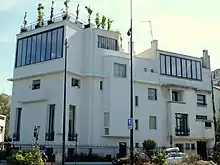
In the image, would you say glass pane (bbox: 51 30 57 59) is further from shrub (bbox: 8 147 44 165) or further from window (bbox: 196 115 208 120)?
window (bbox: 196 115 208 120)

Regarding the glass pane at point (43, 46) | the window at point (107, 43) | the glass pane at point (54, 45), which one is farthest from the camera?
the window at point (107, 43)

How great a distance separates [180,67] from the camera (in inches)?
1759

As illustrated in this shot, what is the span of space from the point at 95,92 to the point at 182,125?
12486 millimetres

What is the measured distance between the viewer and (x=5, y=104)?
67250 mm

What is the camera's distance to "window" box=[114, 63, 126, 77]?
38.9 m

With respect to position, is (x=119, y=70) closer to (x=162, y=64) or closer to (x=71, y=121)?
(x=162, y=64)

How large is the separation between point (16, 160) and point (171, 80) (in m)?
27.1

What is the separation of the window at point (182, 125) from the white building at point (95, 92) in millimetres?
123

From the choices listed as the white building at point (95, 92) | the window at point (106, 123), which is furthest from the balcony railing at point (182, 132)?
the window at point (106, 123)

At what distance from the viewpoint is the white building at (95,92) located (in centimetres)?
3634

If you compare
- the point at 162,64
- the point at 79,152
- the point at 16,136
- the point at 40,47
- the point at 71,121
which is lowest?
the point at 79,152

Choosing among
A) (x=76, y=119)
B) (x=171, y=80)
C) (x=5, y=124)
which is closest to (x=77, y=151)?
(x=76, y=119)

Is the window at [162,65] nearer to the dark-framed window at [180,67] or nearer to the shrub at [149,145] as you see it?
the dark-framed window at [180,67]

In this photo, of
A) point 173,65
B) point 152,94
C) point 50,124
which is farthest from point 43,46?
point 173,65
